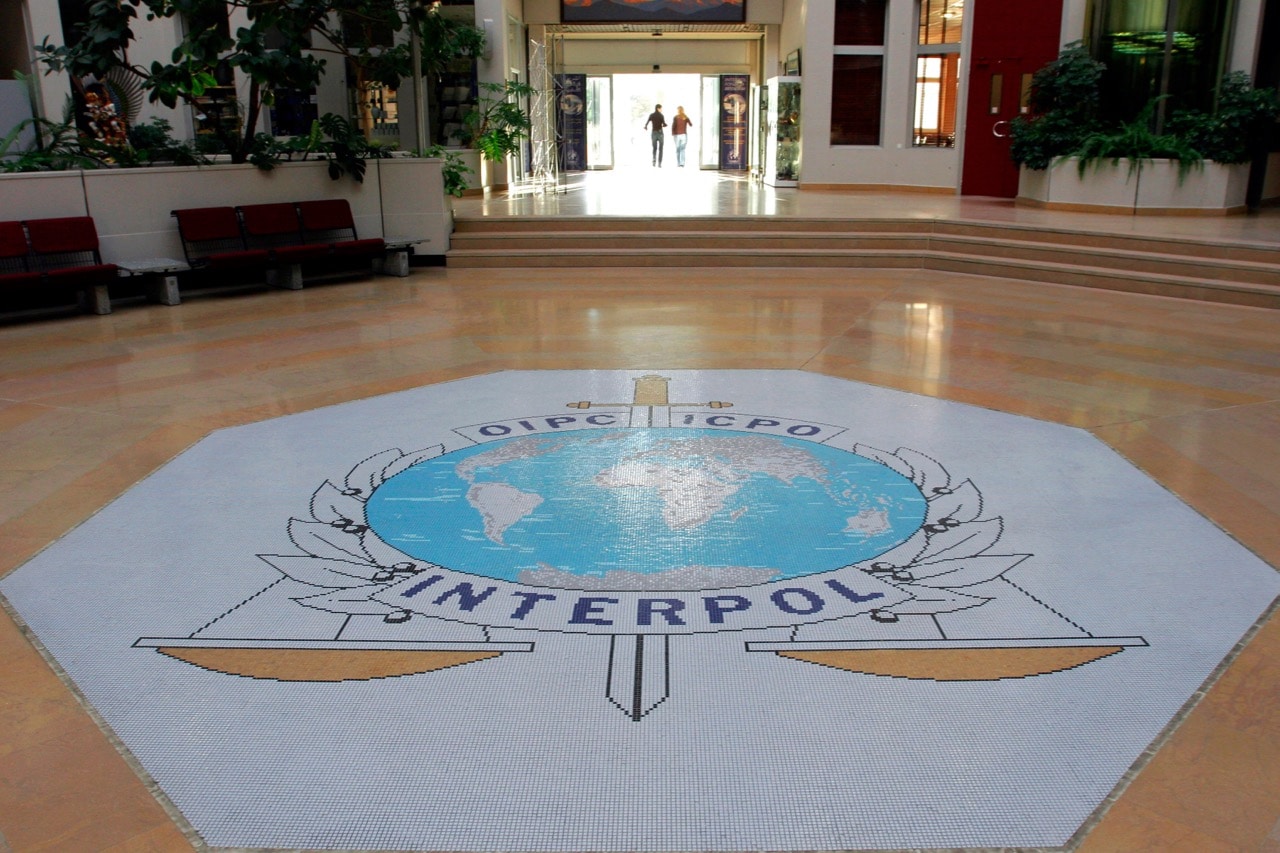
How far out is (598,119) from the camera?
81.3 ft

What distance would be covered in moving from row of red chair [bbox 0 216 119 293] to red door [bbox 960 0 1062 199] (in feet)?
38.2

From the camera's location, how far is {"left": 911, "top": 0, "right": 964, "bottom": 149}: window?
51.9 ft

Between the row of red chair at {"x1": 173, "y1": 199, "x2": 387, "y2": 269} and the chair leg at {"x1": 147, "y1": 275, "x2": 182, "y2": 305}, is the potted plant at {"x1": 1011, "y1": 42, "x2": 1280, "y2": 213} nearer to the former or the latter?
the row of red chair at {"x1": 173, "y1": 199, "x2": 387, "y2": 269}

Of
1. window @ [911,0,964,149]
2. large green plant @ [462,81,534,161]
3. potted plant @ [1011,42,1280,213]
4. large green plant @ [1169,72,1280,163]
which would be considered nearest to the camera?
large green plant @ [1169,72,1280,163]

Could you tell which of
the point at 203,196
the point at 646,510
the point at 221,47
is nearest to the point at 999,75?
the point at 221,47

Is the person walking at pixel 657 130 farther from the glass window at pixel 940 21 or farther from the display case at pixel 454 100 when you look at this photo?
the glass window at pixel 940 21

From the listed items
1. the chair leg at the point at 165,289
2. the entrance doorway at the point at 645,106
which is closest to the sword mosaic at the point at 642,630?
the chair leg at the point at 165,289

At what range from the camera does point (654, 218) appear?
12328 millimetres

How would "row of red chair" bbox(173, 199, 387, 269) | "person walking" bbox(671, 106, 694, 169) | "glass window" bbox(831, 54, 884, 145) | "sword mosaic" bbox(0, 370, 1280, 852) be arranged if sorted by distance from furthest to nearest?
1. "person walking" bbox(671, 106, 694, 169)
2. "glass window" bbox(831, 54, 884, 145)
3. "row of red chair" bbox(173, 199, 387, 269)
4. "sword mosaic" bbox(0, 370, 1280, 852)

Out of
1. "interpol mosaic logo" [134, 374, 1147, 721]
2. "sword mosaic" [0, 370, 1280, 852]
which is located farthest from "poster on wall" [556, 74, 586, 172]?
"interpol mosaic logo" [134, 374, 1147, 721]

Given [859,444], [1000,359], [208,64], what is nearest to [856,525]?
[859,444]

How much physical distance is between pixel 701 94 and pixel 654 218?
13.3 meters

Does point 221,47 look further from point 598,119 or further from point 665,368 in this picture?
point 598,119

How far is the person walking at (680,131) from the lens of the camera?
23797 mm
